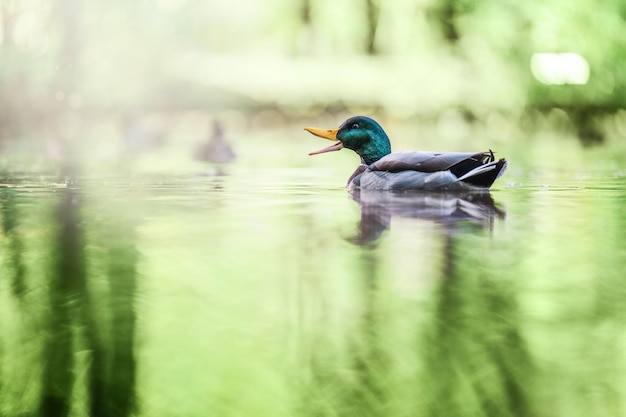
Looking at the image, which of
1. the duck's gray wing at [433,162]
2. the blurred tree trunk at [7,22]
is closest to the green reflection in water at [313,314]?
the duck's gray wing at [433,162]

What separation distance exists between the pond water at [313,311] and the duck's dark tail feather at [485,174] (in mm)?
702

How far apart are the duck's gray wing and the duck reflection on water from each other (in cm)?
15

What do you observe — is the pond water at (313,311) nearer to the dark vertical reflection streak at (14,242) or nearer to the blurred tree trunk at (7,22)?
the dark vertical reflection streak at (14,242)

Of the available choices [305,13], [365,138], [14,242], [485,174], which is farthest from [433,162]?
[305,13]

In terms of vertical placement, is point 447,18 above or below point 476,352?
above

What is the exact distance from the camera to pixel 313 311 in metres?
2.89

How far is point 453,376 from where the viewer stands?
2223 millimetres

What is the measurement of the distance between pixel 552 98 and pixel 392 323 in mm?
11481

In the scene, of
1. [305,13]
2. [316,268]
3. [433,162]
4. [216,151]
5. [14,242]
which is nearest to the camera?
[316,268]

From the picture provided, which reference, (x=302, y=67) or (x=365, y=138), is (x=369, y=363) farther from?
(x=302, y=67)

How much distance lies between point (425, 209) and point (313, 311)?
258 centimetres

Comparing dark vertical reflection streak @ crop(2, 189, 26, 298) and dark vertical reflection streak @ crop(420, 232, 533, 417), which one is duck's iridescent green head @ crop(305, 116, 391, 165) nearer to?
dark vertical reflection streak @ crop(2, 189, 26, 298)

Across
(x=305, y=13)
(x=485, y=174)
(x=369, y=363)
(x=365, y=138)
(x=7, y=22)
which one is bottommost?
(x=369, y=363)

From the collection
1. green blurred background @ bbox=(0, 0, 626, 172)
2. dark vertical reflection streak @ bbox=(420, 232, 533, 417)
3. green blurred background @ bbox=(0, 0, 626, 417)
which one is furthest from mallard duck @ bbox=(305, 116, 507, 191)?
green blurred background @ bbox=(0, 0, 626, 172)
